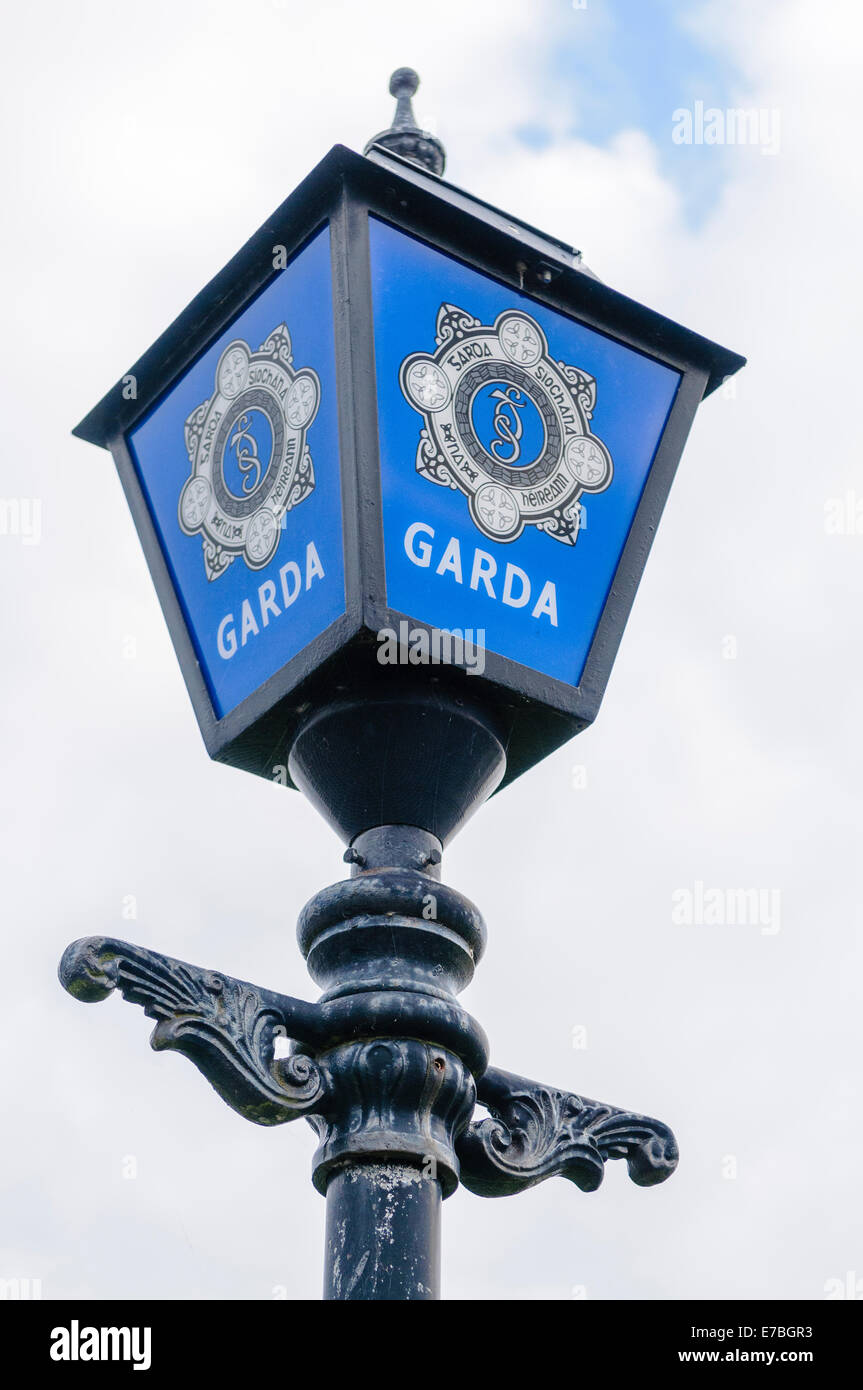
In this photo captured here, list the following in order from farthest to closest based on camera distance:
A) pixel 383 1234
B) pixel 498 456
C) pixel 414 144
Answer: pixel 414 144
pixel 498 456
pixel 383 1234

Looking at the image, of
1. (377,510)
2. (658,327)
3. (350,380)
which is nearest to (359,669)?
(377,510)

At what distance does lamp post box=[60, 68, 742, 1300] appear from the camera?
99.7 inches

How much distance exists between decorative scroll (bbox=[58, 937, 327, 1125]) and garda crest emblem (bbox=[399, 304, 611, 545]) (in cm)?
80

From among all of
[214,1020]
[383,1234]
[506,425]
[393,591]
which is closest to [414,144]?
[506,425]

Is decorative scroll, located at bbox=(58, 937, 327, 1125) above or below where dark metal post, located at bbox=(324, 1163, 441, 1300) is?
above

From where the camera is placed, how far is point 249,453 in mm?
2971

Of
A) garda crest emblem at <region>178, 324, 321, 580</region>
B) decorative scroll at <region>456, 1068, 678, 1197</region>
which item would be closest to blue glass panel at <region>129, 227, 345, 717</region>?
garda crest emblem at <region>178, 324, 321, 580</region>

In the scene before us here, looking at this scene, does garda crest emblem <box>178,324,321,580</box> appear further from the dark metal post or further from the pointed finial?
the dark metal post

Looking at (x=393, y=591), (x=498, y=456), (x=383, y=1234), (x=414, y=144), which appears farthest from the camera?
(x=414, y=144)

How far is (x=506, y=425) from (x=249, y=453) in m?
0.40

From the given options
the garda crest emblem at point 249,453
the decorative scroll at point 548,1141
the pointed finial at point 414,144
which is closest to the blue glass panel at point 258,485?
the garda crest emblem at point 249,453

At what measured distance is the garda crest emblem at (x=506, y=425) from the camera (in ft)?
9.33

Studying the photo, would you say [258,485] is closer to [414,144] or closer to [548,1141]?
[414,144]

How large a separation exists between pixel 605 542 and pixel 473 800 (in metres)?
0.46
